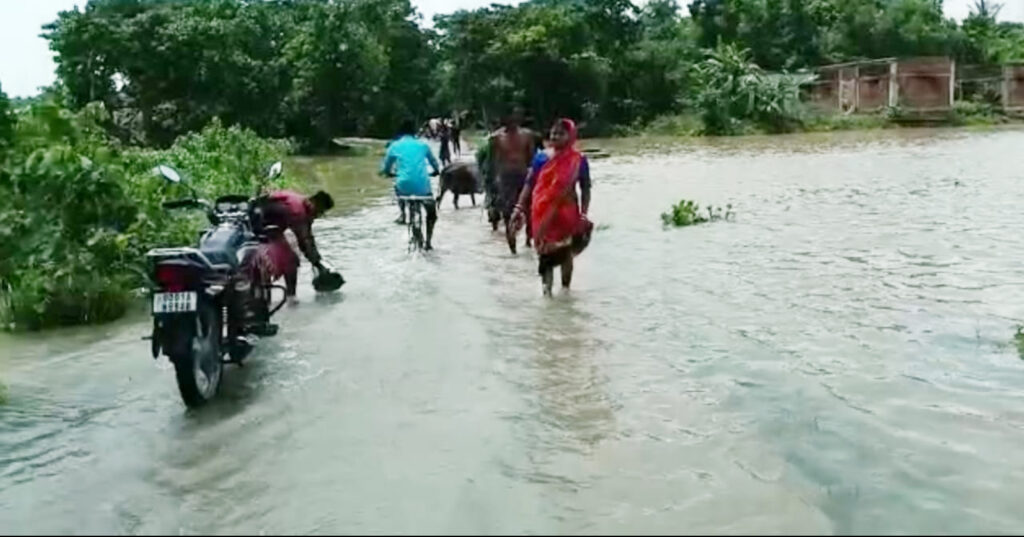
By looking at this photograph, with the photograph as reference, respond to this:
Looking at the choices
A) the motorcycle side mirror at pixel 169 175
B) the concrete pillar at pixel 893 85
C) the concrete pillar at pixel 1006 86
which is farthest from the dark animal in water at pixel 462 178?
the concrete pillar at pixel 1006 86

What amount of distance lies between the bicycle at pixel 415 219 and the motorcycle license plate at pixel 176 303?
24.4 feet

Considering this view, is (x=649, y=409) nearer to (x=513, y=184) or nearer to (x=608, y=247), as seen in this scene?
(x=513, y=184)

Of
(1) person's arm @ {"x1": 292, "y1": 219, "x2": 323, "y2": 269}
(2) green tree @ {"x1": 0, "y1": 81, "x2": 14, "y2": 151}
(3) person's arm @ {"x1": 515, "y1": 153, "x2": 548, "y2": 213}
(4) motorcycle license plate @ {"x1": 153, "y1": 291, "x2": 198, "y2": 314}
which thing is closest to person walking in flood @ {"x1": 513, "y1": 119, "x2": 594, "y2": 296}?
(3) person's arm @ {"x1": 515, "y1": 153, "x2": 548, "y2": 213}

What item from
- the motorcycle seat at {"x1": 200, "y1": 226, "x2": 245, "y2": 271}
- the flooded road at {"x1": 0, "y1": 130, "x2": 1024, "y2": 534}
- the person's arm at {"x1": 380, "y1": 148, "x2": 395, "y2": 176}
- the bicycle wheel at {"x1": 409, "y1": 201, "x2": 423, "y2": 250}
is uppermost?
the person's arm at {"x1": 380, "y1": 148, "x2": 395, "y2": 176}

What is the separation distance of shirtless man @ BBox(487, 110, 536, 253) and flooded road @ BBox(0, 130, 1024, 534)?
2.81ft

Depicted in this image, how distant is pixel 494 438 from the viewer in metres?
6.81

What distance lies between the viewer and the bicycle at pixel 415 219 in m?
14.8

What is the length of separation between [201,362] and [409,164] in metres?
7.17

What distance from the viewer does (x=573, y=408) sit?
7.43m

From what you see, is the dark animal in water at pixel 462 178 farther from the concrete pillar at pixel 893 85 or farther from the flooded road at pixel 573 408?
the concrete pillar at pixel 893 85

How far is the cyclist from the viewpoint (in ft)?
47.9

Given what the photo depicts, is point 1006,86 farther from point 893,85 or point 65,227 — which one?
point 65,227

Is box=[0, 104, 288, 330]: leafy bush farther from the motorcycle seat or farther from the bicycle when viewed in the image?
the bicycle

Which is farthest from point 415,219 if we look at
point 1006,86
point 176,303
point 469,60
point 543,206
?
point 1006,86
